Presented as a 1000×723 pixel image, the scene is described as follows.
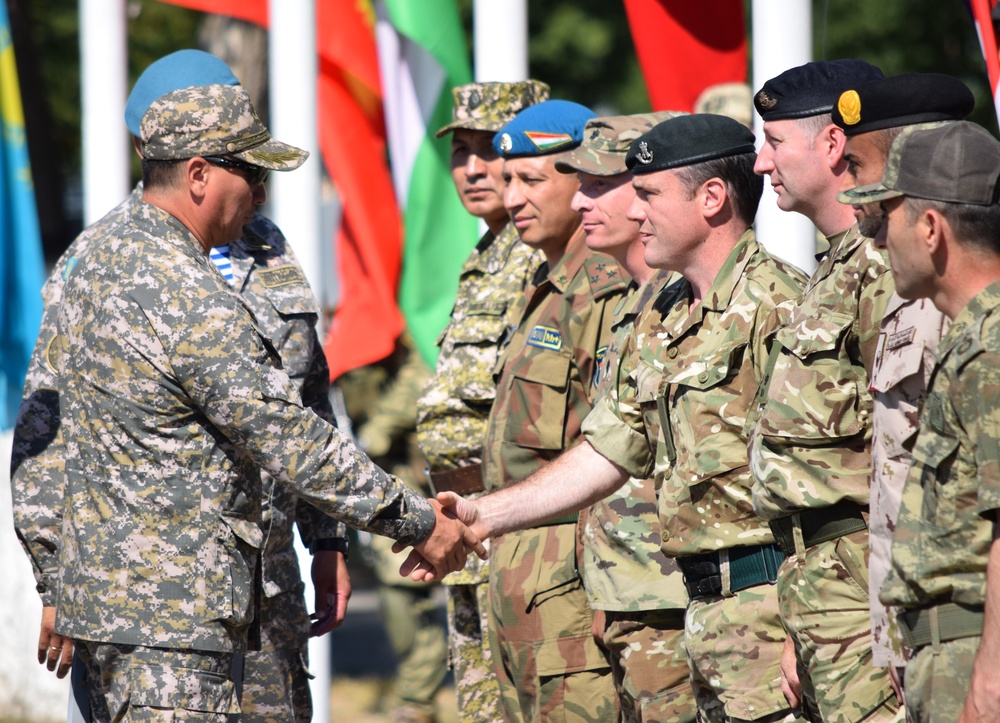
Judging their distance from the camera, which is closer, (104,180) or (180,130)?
(180,130)

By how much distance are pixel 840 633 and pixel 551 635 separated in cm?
141

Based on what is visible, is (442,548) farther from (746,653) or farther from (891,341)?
(891,341)

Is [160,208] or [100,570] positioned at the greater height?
[160,208]

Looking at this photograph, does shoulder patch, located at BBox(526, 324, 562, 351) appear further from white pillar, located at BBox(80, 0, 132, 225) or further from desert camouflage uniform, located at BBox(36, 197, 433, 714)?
white pillar, located at BBox(80, 0, 132, 225)

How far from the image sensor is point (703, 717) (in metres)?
3.47

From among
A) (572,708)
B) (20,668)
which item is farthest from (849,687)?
(20,668)

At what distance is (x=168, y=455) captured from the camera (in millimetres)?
3367

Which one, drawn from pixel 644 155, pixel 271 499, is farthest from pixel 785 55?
pixel 271 499

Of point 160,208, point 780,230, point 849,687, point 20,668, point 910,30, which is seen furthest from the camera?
point 910,30

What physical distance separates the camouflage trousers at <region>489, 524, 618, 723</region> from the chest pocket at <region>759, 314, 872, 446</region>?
135 cm

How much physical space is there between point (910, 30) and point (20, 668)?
10747mm

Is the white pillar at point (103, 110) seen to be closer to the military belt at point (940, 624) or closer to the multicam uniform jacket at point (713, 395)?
the multicam uniform jacket at point (713, 395)

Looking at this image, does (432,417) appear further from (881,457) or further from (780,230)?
(881,457)

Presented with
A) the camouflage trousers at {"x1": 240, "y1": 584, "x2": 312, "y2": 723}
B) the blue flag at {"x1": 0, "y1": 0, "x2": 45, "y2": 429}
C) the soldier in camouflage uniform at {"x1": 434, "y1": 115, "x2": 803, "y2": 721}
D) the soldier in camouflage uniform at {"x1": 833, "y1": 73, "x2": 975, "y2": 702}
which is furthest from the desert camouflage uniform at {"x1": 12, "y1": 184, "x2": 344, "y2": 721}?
the blue flag at {"x1": 0, "y1": 0, "x2": 45, "y2": 429}
